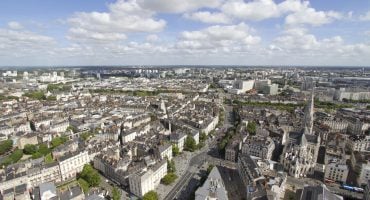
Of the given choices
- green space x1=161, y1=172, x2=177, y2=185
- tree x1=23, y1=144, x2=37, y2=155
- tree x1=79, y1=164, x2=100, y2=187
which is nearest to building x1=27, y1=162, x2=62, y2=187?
tree x1=79, y1=164, x2=100, y2=187

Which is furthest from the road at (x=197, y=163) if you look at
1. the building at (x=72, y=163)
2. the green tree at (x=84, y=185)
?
the building at (x=72, y=163)

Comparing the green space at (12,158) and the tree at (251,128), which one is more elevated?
the tree at (251,128)

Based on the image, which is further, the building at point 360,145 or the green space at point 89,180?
the building at point 360,145

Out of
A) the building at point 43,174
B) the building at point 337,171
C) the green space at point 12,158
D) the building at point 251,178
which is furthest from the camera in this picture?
the green space at point 12,158

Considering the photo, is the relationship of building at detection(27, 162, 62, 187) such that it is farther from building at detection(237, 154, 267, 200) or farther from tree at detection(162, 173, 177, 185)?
building at detection(237, 154, 267, 200)

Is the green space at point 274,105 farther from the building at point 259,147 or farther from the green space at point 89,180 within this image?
the green space at point 89,180

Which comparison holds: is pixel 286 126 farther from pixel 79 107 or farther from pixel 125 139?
pixel 79 107
